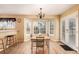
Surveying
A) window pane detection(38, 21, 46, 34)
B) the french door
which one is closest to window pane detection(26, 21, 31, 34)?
window pane detection(38, 21, 46, 34)

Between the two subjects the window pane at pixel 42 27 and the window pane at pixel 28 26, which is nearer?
the window pane at pixel 28 26

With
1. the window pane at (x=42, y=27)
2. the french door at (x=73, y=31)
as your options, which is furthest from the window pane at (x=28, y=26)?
the french door at (x=73, y=31)

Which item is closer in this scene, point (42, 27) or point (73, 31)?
point (73, 31)

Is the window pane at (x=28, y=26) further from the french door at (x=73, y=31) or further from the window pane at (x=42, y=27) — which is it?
the french door at (x=73, y=31)

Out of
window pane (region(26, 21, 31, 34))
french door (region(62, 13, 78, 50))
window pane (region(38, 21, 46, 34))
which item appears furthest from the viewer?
window pane (region(38, 21, 46, 34))

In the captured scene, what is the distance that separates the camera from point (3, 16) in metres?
10.2

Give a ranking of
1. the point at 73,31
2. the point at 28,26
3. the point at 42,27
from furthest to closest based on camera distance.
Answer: the point at 42,27 < the point at 28,26 < the point at 73,31

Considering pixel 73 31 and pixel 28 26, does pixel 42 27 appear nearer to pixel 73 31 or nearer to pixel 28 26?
pixel 28 26

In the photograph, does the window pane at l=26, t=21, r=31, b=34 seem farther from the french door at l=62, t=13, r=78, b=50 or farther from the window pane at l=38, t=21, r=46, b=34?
the french door at l=62, t=13, r=78, b=50

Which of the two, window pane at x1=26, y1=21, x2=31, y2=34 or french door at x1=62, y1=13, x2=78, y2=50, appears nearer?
french door at x1=62, y1=13, x2=78, y2=50

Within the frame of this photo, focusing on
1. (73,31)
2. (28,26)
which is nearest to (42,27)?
(28,26)

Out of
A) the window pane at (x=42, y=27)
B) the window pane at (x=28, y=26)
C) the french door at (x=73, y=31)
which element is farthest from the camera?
the window pane at (x=42, y=27)

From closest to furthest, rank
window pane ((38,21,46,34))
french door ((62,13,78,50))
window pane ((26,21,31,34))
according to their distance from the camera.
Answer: french door ((62,13,78,50))
window pane ((26,21,31,34))
window pane ((38,21,46,34))
